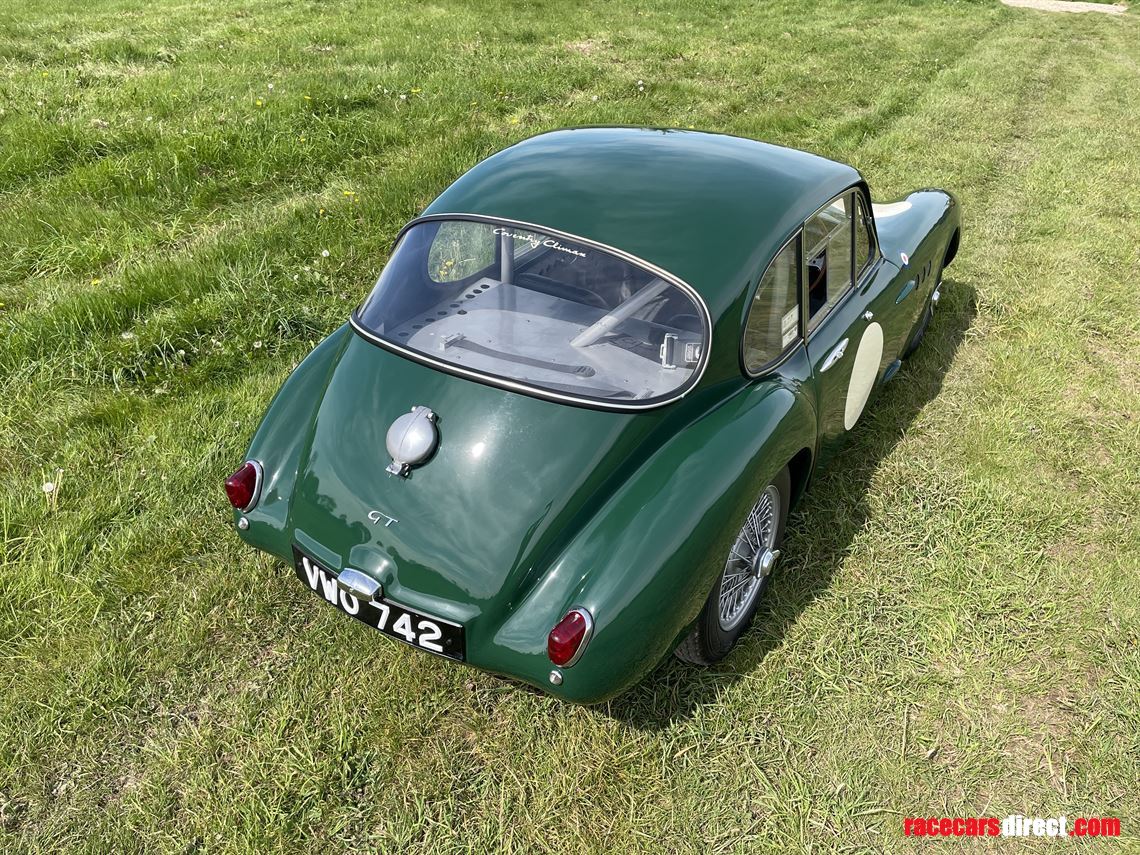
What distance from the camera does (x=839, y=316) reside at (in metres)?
3.49

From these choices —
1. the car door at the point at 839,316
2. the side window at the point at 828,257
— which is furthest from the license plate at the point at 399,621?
the side window at the point at 828,257

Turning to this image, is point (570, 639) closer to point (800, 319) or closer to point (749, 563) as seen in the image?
point (749, 563)

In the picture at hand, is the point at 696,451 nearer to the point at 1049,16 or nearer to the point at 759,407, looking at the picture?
the point at 759,407

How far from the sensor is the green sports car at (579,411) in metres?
2.38

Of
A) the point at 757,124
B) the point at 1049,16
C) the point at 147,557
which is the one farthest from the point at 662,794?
the point at 1049,16

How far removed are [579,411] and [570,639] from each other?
0.72 metres

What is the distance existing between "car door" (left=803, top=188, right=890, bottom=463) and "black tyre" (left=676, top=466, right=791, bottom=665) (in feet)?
1.36

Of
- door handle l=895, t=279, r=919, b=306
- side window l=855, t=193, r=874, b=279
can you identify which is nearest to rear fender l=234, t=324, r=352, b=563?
side window l=855, t=193, r=874, b=279

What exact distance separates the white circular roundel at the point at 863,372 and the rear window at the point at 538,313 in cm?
116

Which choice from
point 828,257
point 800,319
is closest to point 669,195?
point 800,319

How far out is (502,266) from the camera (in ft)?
10.6

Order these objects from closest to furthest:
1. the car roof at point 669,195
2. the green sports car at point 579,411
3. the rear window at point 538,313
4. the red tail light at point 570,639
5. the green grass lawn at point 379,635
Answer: the red tail light at point 570,639 < the green sports car at point 579,411 < the green grass lawn at point 379,635 < the rear window at point 538,313 < the car roof at point 669,195

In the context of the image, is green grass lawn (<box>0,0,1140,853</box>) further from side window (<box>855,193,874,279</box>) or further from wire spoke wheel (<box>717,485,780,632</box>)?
side window (<box>855,193,874,279</box>)

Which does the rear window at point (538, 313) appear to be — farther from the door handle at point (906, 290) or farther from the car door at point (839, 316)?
the door handle at point (906, 290)
